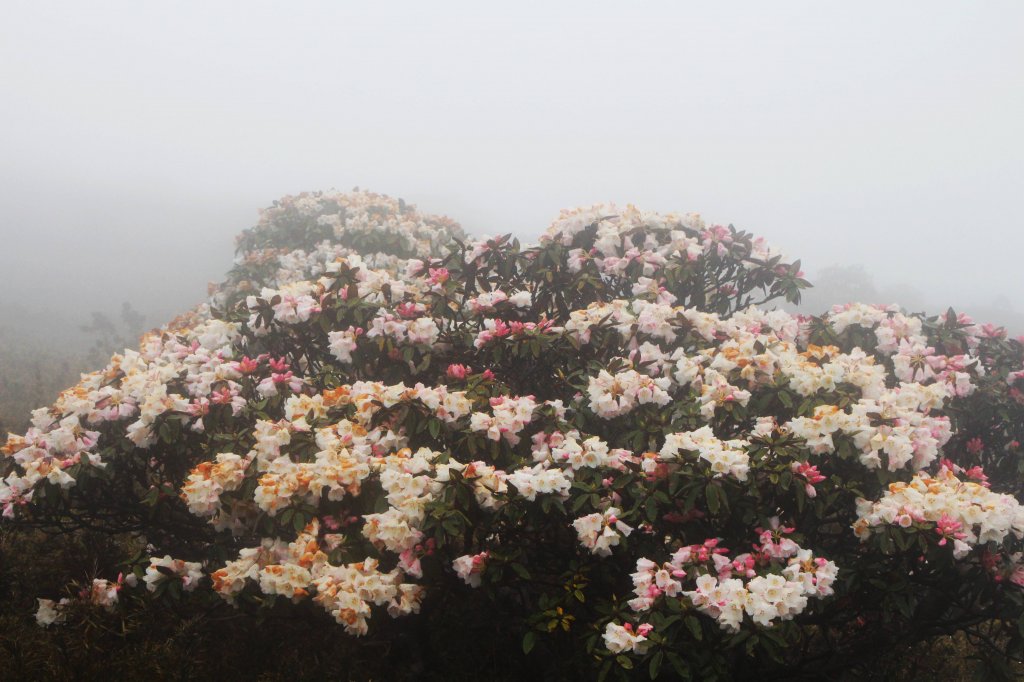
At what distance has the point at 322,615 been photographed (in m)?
5.04

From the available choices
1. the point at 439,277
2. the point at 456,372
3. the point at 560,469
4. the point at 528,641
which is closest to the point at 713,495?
the point at 560,469

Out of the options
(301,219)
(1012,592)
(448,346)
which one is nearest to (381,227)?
(301,219)

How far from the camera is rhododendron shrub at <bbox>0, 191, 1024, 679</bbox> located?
12.7 feet

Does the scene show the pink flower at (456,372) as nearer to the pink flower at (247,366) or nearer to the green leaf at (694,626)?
the pink flower at (247,366)

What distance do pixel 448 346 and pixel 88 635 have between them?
3.35 meters

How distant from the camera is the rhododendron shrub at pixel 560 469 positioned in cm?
387

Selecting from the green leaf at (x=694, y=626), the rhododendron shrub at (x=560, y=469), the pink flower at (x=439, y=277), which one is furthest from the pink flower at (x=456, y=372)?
the green leaf at (x=694, y=626)

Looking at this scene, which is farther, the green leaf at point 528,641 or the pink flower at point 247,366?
the pink flower at point 247,366

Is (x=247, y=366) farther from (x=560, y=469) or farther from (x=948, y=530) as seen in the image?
(x=948, y=530)

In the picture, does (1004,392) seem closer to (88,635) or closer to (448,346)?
(448,346)

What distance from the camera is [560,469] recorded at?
4.18m

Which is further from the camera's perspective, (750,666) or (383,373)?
(383,373)

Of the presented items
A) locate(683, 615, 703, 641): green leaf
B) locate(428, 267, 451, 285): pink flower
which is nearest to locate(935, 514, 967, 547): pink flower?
locate(683, 615, 703, 641): green leaf

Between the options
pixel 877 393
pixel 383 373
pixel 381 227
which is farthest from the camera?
pixel 381 227
